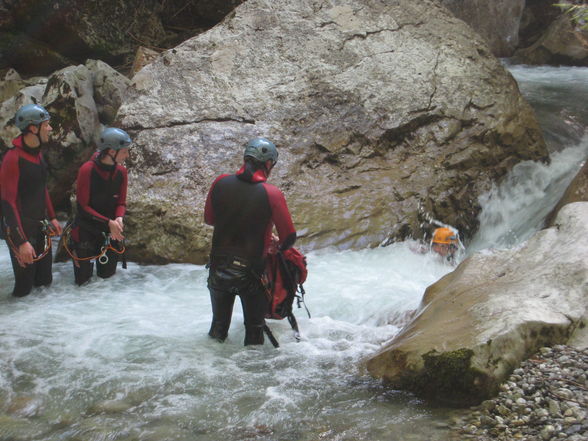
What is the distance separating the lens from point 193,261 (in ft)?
Answer: 22.7

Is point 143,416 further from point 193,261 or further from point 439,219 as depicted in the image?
point 439,219

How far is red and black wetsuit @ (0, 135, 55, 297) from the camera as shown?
560 centimetres

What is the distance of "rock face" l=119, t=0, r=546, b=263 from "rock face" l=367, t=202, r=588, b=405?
2642 mm

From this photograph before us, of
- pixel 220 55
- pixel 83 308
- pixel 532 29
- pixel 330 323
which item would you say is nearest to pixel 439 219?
pixel 330 323

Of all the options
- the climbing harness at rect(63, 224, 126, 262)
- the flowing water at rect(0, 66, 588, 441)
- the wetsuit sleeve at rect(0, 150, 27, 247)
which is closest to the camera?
the flowing water at rect(0, 66, 588, 441)

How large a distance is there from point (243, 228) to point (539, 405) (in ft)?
7.42

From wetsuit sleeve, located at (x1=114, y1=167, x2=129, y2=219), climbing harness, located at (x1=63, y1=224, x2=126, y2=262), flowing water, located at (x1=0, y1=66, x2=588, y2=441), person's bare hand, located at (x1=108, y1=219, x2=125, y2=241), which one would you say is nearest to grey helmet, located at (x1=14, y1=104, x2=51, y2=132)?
wetsuit sleeve, located at (x1=114, y1=167, x2=129, y2=219)

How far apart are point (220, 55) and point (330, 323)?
451 centimetres

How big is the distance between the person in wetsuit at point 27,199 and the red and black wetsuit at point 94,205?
31cm

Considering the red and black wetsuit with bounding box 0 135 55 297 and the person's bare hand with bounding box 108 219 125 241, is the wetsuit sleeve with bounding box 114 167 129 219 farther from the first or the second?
the red and black wetsuit with bounding box 0 135 55 297

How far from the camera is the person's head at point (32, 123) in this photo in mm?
5625

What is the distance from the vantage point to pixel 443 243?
7098 mm

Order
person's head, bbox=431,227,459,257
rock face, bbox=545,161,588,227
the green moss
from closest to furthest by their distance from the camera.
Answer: the green moss, rock face, bbox=545,161,588,227, person's head, bbox=431,227,459,257

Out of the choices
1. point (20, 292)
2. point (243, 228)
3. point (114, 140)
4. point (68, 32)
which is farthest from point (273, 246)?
point (68, 32)
